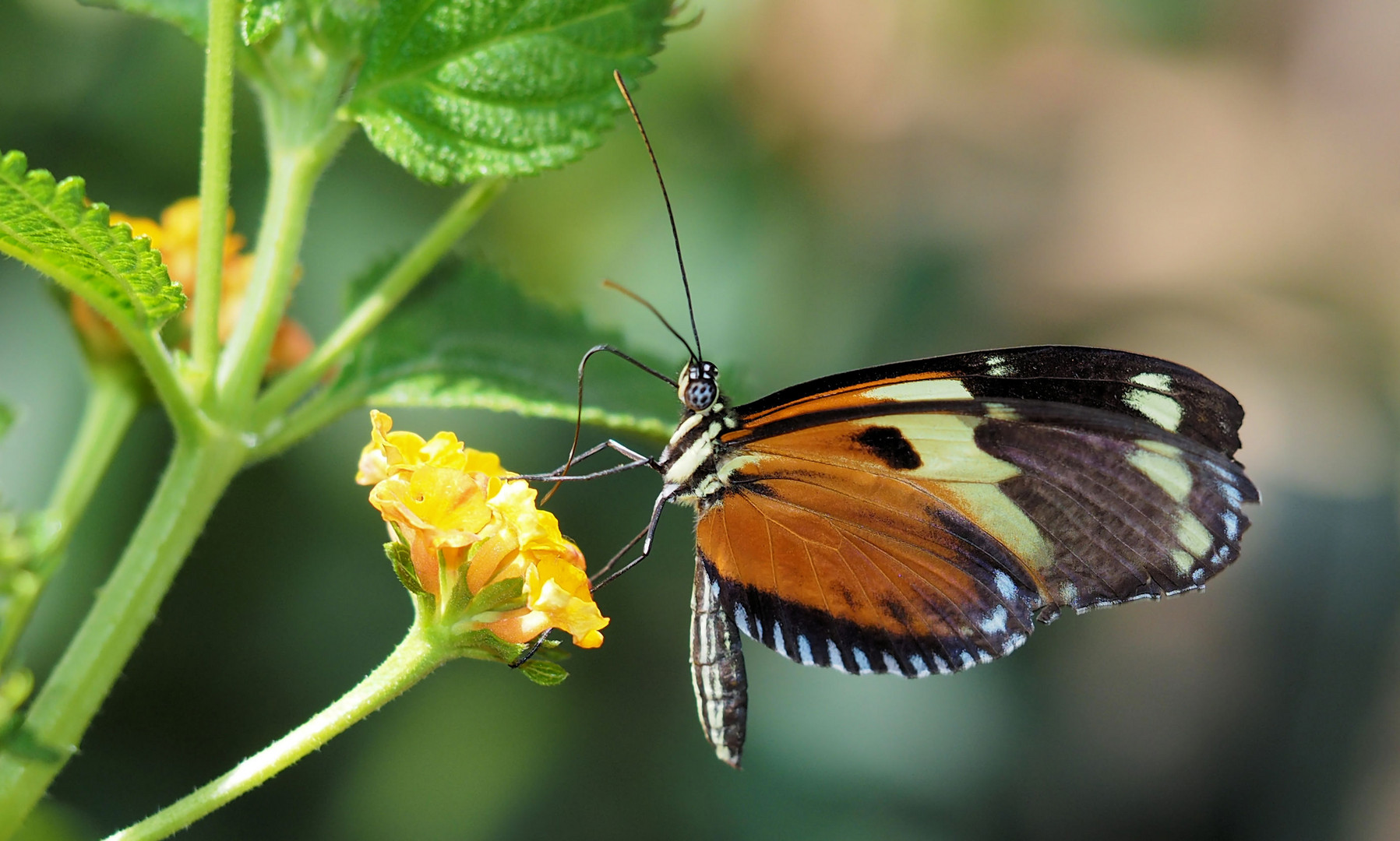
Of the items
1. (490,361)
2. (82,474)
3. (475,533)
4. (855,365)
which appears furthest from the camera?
(855,365)

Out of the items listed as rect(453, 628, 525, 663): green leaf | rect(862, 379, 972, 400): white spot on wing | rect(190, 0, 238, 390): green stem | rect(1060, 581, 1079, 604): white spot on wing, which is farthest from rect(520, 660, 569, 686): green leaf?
rect(1060, 581, 1079, 604): white spot on wing

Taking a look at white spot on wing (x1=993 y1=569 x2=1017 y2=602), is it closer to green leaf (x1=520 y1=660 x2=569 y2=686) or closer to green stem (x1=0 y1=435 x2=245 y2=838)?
green leaf (x1=520 y1=660 x2=569 y2=686)

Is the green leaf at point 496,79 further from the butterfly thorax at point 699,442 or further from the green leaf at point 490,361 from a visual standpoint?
the butterfly thorax at point 699,442

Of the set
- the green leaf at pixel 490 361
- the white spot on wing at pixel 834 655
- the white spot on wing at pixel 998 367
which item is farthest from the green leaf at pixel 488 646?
the white spot on wing at pixel 998 367

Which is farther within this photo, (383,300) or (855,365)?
(855,365)

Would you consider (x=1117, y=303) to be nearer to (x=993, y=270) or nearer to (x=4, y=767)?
(x=993, y=270)

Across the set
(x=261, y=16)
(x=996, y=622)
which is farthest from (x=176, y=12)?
(x=996, y=622)

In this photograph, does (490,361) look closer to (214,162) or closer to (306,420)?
(306,420)

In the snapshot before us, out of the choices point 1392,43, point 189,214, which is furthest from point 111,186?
point 1392,43
